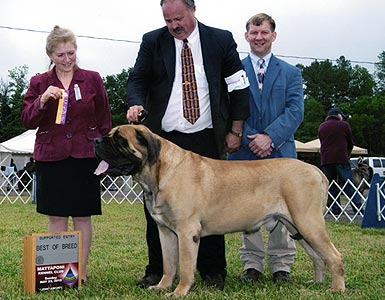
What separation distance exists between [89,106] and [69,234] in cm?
104

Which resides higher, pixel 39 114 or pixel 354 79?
pixel 354 79

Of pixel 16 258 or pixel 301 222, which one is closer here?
pixel 301 222

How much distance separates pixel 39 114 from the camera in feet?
14.0

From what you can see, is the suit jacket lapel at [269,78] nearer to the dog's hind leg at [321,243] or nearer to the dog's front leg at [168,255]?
the dog's hind leg at [321,243]

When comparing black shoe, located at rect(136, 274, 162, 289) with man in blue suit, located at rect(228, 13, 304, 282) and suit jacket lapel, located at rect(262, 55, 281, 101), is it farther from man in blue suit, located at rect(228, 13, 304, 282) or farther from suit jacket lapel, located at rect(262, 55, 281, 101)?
suit jacket lapel, located at rect(262, 55, 281, 101)

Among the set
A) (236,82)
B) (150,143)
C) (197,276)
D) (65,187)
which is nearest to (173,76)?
(236,82)

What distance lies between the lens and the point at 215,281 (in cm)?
443

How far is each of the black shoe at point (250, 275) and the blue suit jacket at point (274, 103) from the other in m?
1.00

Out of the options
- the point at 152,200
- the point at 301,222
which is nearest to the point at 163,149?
the point at 152,200

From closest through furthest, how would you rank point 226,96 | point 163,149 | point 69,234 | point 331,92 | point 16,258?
point 163,149 → point 69,234 → point 226,96 → point 16,258 → point 331,92

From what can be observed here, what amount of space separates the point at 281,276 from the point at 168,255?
1072 mm

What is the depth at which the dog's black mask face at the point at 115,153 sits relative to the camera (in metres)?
3.76

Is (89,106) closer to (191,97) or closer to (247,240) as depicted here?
(191,97)

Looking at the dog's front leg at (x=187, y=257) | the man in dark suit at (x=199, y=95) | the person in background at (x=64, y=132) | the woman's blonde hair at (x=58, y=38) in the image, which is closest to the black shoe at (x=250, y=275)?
the man in dark suit at (x=199, y=95)
